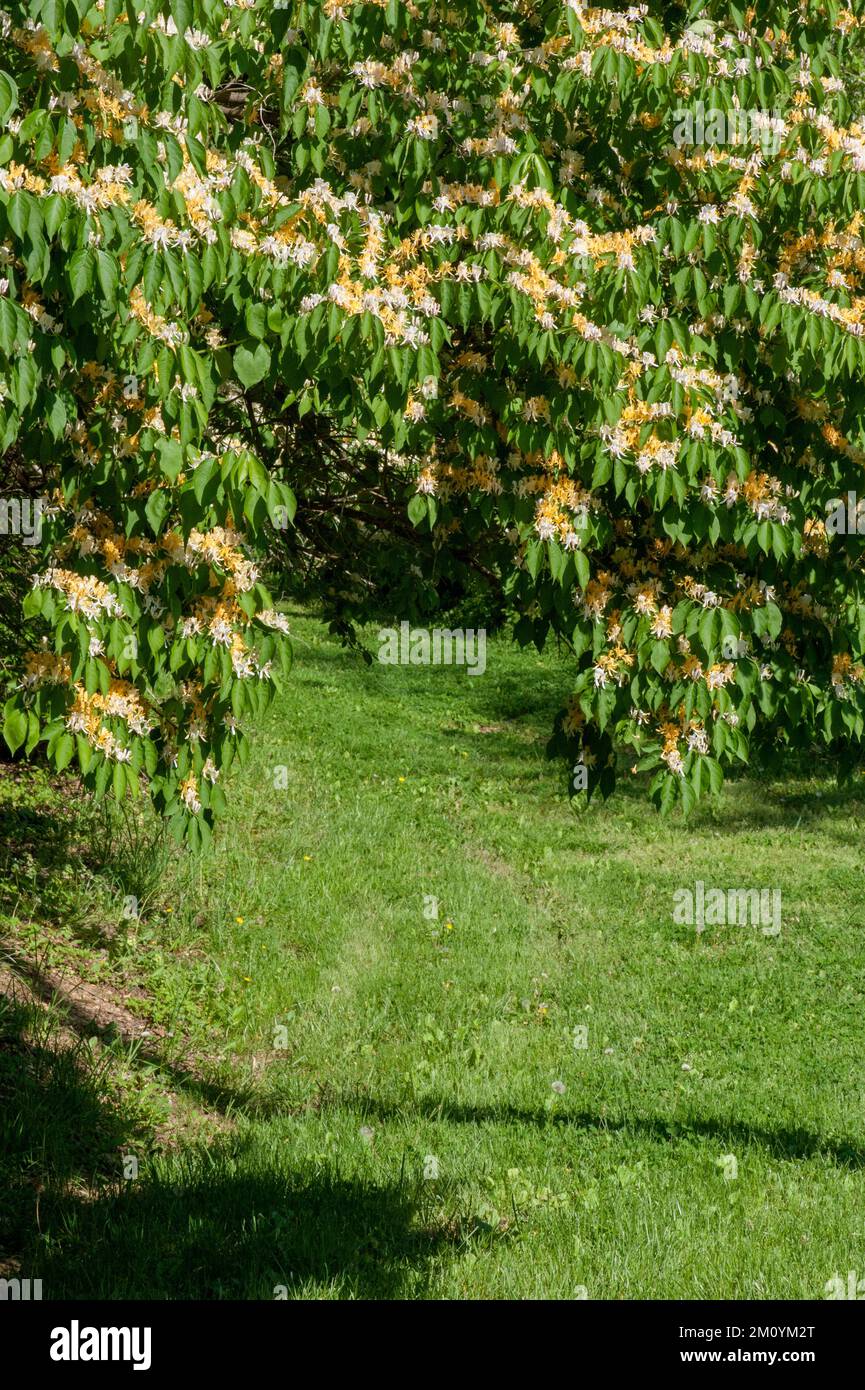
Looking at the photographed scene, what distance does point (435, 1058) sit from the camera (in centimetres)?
846

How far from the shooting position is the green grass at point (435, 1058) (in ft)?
19.6

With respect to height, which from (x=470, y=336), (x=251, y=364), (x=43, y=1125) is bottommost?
(x=43, y=1125)

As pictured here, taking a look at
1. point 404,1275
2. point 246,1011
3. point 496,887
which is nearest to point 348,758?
point 496,887

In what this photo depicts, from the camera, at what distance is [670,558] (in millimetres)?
4844

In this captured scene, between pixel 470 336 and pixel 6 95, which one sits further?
pixel 470 336

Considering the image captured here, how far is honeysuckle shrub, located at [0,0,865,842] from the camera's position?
146 inches

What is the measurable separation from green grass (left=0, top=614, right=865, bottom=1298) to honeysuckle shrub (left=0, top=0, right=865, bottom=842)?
2.38 meters

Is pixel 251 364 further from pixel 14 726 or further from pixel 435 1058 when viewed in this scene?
pixel 435 1058

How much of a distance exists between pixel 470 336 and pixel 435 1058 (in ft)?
16.9

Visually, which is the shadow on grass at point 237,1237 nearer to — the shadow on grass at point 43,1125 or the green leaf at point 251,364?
the shadow on grass at point 43,1125

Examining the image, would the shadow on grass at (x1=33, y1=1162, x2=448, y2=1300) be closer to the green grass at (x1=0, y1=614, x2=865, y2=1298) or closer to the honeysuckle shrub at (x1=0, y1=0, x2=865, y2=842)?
the green grass at (x1=0, y1=614, x2=865, y2=1298)

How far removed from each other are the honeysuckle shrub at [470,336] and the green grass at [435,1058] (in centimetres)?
238

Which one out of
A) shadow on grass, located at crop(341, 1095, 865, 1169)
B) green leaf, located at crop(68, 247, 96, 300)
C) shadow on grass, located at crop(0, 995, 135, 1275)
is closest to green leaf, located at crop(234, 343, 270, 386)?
green leaf, located at crop(68, 247, 96, 300)

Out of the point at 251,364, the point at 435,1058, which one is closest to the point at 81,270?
the point at 251,364
